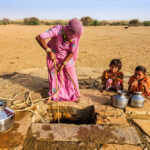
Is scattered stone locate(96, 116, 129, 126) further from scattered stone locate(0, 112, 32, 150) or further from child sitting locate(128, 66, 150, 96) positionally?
scattered stone locate(0, 112, 32, 150)

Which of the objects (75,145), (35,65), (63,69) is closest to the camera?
(75,145)

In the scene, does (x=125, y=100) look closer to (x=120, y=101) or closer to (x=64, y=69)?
(x=120, y=101)

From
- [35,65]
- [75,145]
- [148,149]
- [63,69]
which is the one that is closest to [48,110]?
[63,69]

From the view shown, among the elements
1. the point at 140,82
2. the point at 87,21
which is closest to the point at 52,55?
the point at 140,82

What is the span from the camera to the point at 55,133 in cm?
222

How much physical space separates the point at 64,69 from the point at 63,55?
0.27 metres

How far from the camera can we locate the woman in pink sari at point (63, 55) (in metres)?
2.63

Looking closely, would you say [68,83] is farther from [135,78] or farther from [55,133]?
[135,78]

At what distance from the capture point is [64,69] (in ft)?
10.1

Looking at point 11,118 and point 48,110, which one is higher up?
point 11,118

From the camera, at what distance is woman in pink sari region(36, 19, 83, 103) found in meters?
2.63

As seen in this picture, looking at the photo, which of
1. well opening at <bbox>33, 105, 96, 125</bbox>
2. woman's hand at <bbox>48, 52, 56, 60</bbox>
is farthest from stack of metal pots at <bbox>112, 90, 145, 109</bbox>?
woman's hand at <bbox>48, 52, 56, 60</bbox>

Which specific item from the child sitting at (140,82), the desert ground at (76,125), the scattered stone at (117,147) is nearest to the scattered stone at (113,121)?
the desert ground at (76,125)

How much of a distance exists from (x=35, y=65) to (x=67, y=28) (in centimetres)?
418
